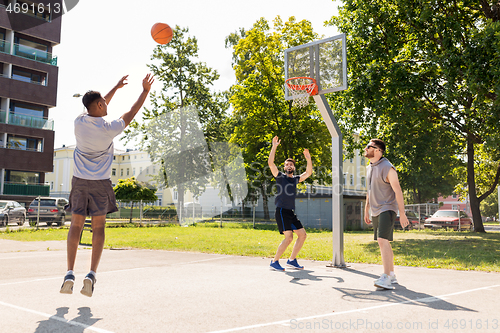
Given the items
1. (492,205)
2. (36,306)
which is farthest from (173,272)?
(492,205)

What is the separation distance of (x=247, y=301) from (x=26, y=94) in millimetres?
36698

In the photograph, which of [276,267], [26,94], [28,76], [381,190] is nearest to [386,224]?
[381,190]

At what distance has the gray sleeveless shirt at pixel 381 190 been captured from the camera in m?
5.69

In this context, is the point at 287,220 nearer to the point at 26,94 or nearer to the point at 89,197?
the point at 89,197

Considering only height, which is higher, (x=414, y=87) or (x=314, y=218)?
(x=414, y=87)

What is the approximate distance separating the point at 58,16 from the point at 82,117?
39119mm

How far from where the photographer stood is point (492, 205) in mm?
71875

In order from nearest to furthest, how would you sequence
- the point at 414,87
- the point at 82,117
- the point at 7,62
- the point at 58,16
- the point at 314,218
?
the point at 82,117 < the point at 414,87 < the point at 314,218 < the point at 7,62 < the point at 58,16

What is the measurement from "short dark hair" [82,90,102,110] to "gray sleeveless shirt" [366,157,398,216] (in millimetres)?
3834

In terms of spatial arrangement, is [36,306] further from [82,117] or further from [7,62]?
[7,62]

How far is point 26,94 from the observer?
34.7 metres

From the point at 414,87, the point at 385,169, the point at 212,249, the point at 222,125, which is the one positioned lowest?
the point at 212,249

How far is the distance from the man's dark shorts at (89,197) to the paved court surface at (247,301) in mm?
997

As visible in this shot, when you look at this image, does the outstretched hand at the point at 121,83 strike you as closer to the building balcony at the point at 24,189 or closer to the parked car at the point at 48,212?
the parked car at the point at 48,212
